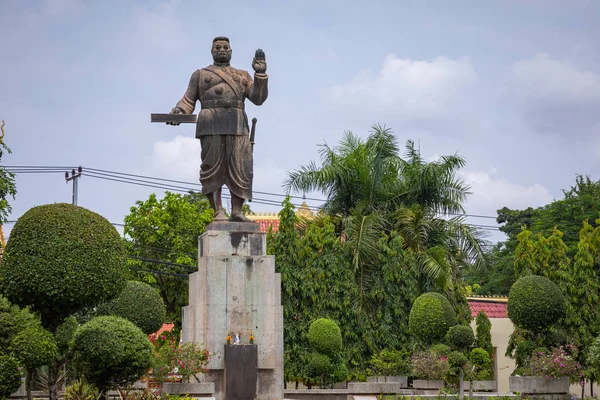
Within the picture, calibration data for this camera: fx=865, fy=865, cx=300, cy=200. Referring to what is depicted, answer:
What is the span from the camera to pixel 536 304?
18.0 metres

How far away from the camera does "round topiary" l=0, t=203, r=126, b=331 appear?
1220 cm

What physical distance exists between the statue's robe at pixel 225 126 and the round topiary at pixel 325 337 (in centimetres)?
532

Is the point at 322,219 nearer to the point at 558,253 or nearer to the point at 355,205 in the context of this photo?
the point at 355,205

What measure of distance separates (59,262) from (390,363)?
36.8 feet

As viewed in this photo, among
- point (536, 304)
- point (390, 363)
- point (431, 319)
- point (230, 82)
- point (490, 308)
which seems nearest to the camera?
point (230, 82)

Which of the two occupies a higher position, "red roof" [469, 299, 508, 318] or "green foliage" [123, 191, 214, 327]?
"green foliage" [123, 191, 214, 327]

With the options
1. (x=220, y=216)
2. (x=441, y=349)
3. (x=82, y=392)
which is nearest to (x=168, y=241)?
(x=441, y=349)

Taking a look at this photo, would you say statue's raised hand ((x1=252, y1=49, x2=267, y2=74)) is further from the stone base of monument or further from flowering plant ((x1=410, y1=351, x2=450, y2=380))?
flowering plant ((x1=410, y1=351, x2=450, y2=380))

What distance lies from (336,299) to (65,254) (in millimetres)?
11423

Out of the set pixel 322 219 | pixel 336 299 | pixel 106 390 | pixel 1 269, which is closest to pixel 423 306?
pixel 336 299

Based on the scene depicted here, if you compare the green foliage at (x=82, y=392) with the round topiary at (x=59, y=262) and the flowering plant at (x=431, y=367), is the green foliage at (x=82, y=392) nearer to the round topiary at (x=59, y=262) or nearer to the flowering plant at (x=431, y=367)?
the round topiary at (x=59, y=262)

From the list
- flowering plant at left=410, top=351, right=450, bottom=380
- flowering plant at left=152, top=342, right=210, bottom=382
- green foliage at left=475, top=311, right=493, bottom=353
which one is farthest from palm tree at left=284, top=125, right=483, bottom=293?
flowering plant at left=152, top=342, right=210, bottom=382

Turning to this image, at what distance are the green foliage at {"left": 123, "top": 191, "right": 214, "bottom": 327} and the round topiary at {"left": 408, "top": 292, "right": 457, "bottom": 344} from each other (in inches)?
445

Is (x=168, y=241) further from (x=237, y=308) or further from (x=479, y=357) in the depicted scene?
(x=237, y=308)
